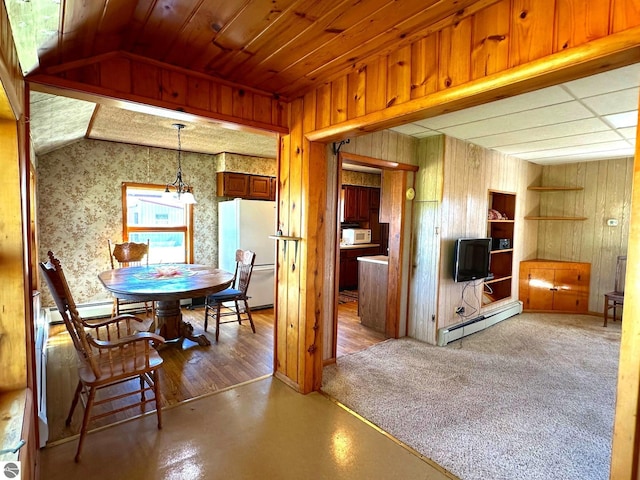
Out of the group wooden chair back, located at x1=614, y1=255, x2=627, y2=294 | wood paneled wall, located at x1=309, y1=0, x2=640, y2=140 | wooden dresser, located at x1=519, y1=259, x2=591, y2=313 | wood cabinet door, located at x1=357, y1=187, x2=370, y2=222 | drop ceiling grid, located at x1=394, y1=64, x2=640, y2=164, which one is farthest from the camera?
wood cabinet door, located at x1=357, y1=187, x2=370, y2=222

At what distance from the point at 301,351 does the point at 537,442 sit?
1.68 m

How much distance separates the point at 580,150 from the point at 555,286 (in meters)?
2.12

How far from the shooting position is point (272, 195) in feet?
18.9

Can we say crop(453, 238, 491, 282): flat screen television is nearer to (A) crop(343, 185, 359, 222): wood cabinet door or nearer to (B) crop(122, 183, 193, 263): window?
(A) crop(343, 185, 359, 222): wood cabinet door

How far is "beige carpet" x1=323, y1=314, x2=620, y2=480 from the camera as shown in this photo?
2.04m

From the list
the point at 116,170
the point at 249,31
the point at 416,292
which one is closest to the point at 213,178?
the point at 116,170

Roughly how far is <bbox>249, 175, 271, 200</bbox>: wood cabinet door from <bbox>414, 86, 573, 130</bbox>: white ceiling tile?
3.01 m

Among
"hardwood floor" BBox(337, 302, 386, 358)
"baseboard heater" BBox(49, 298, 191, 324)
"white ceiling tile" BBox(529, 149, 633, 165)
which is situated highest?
"white ceiling tile" BBox(529, 149, 633, 165)

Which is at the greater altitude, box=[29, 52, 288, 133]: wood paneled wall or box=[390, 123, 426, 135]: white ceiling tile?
box=[390, 123, 426, 135]: white ceiling tile

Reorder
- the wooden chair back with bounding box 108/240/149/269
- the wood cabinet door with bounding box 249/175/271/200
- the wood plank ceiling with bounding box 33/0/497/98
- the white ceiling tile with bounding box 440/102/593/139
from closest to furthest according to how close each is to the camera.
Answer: the wood plank ceiling with bounding box 33/0/497/98, the white ceiling tile with bounding box 440/102/593/139, the wooden chair back with bounding box 108/240/149/269, the wood cabinet door with bounding box 249/175/271/200

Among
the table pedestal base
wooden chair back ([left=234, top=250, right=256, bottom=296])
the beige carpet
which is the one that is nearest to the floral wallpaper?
the table pedestal base

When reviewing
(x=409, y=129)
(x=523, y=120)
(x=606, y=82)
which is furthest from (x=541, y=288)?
(x=606, y=82)

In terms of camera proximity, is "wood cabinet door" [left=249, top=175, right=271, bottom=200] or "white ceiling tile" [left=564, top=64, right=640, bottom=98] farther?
"wood cabinet door" [left=249, top=175, right=271, bottom=200]

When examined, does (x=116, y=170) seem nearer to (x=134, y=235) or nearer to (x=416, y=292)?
(x=134, y=235)
